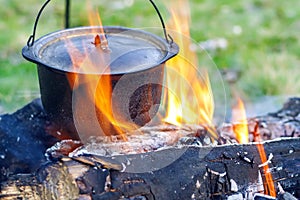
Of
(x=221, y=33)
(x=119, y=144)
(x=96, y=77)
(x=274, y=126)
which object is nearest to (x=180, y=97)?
(x=274, y=126)

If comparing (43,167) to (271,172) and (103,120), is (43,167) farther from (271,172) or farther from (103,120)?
(271,172)

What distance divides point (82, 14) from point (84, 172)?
→ 3.50 meters

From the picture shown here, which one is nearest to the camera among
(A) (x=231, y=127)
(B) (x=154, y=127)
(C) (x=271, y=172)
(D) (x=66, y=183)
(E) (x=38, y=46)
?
(D) (x=66, y=183)

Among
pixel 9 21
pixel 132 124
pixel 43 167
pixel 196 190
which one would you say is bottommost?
pixel 196 190

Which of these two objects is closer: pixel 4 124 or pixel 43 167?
pixel 43 167

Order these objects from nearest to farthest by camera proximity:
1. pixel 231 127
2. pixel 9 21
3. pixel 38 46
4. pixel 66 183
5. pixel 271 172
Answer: pixel 66 183
pixel 271 172
pixel 38 46
pixel 231 127
pixel 9 21

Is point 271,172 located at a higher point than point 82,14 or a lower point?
lower

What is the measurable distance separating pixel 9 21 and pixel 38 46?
2969 mm

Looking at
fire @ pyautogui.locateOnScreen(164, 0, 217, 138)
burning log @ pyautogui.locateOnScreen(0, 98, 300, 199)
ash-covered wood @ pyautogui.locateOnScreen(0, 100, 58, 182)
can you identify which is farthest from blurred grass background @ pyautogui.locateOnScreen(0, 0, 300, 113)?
burning log @ pyautogui.locateOnScreen(0, 98, 300, 199)

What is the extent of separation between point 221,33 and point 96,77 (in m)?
3.01

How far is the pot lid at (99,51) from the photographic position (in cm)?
189

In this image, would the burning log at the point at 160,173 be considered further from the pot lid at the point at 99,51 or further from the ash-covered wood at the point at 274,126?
the ash-covered wood at the point at 274,126

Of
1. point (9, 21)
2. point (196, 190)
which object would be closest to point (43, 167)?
point (196, 190)

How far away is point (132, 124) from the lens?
2.02 metres
